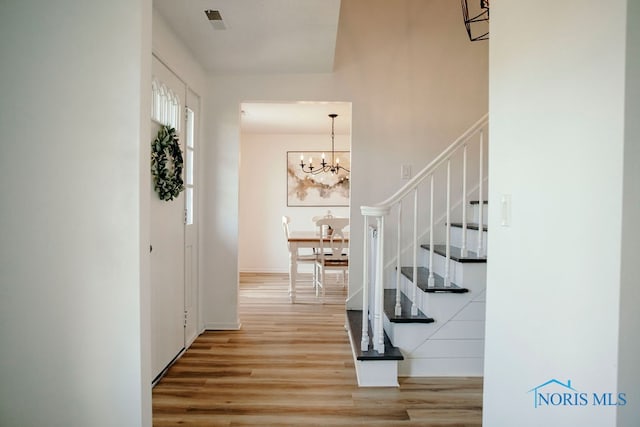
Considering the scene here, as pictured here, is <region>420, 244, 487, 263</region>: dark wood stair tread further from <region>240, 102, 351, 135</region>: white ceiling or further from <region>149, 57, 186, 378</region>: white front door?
<region>149, 57, 186, 378</region>: white front door

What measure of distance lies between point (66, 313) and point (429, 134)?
297cm

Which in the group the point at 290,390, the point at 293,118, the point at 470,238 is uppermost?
the point at 293,118

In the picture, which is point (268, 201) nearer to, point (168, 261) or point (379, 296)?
point (168, 261)

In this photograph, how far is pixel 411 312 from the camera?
2562mm

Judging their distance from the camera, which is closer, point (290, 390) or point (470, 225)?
point (290, 390)

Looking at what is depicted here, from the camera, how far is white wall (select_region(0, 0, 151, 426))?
139cm

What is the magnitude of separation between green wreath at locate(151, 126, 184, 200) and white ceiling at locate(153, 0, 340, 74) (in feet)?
2.37

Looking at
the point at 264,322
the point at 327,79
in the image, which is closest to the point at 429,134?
the point at 327,79

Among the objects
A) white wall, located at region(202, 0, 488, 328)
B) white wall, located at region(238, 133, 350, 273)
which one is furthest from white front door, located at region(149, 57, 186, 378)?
white wall, located at region(238, 133, 350, 273)

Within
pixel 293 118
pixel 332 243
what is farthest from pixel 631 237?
pixel 293 118

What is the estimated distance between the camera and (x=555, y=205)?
3.40 ft

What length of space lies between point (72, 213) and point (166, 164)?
110cm

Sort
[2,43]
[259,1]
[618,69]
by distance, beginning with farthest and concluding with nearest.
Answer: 1. [259,1]
2. [2,43]
3. [618,69]

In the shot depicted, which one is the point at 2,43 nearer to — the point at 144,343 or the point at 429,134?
the point at 144,343
